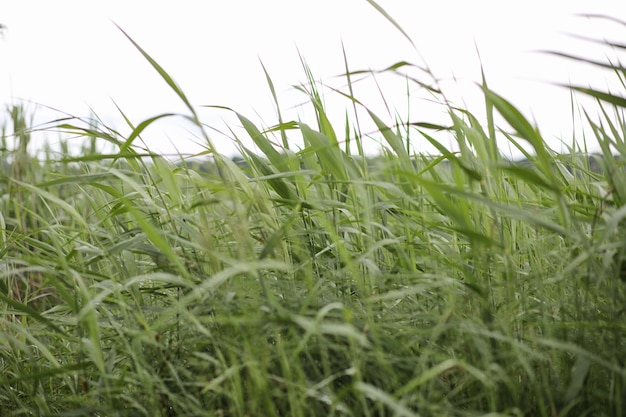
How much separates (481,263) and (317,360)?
12.7 inches

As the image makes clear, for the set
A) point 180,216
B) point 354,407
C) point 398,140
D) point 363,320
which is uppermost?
point 398,140

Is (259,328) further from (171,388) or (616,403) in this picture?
(616,403)

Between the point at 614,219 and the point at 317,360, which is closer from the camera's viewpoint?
Answer: the point at 614,219

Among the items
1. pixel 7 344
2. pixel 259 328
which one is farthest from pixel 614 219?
pixel 7 344

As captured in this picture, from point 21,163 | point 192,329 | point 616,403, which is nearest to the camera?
point 616,403

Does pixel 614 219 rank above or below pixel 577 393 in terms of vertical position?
above

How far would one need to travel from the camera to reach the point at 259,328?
0.99 meters

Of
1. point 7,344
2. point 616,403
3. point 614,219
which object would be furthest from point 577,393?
point 7,344

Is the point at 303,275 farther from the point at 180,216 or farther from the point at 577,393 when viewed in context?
the point at 577,393

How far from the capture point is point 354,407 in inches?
38.6

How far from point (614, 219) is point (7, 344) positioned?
1122mm

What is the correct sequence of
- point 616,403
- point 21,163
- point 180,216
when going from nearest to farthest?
point 616,403 → point 180,216 → point 21,163

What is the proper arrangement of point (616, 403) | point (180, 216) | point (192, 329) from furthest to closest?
point (180, 216), point (192, 329), point (616, 403)

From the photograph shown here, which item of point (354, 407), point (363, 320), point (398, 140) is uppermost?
point (398, 140)
